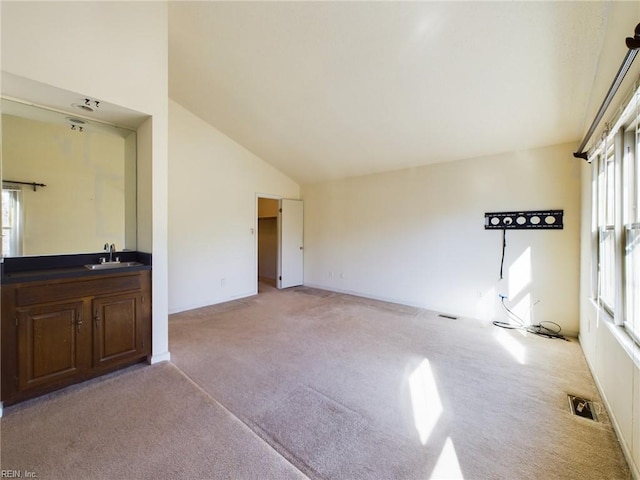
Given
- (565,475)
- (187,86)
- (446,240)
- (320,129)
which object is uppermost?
(187,86)

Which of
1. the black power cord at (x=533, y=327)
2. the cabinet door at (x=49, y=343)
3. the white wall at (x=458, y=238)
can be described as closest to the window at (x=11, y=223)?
the cabinet door at (x=49, y=343)

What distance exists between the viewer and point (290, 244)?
6.17m

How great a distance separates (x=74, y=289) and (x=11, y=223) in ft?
2.95

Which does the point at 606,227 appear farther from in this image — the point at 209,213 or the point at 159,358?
the point at 209,213

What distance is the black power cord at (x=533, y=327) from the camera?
3.38 meters

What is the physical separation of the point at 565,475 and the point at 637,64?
2304 mm

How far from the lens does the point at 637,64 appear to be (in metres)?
1.48

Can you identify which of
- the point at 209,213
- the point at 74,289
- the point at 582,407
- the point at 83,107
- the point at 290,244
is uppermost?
the point at 83,107

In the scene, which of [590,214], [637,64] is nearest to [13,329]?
[637,64]

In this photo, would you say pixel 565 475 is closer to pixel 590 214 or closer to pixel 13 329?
pixel 590 214

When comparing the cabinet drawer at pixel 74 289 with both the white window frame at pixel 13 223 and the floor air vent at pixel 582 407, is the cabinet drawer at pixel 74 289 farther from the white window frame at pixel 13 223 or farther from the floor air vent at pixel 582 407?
the floor air vent at pixel 582 407

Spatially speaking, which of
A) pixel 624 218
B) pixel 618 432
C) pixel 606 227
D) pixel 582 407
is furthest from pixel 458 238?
pixel 618 432

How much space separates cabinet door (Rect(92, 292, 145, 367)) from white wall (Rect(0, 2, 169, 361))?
155 millimetres

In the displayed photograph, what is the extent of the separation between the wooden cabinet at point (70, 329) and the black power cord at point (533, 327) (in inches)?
175
